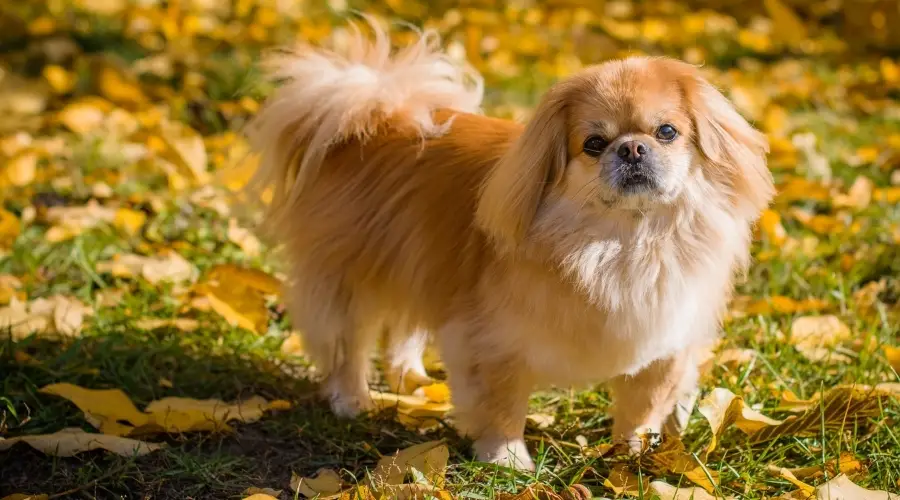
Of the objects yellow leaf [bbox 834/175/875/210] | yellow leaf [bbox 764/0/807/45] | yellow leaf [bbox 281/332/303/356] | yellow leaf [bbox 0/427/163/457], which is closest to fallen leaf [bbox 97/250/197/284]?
yellow leaf [bbox 281/332/303/356]

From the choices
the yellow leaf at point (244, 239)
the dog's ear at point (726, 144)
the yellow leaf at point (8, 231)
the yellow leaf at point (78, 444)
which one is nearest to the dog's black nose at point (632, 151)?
the dog's ear at point (726, 144)

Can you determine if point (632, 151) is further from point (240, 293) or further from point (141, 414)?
point (240, 293)

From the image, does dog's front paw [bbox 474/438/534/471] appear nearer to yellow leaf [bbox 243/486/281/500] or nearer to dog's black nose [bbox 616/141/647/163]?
yellow leaf [bbox 243/486/281/500]

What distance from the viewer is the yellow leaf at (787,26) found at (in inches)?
290

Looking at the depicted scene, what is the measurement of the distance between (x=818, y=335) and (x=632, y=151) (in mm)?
1284

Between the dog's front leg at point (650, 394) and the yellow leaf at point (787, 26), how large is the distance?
491 centimetres

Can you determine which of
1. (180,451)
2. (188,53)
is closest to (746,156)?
(180,451)

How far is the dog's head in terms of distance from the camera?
2672mm

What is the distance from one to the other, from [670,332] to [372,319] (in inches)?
41.2

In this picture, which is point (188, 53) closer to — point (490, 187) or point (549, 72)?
point (549, 72)

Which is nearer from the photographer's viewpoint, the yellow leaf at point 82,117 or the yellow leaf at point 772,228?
the yellow leaf at point 772,228

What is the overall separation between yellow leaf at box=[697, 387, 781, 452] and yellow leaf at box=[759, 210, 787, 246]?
140 centimetres

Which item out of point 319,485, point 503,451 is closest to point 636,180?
point 503,451

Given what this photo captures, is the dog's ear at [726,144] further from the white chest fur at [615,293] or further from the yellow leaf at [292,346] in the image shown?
the yellow leaf at [292,346]
